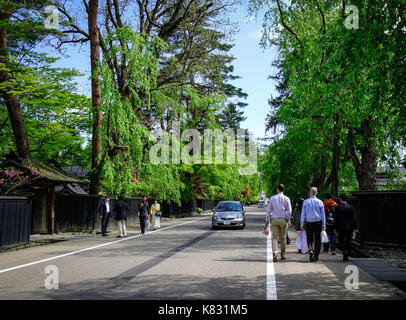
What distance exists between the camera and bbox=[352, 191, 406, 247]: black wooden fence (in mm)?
14398

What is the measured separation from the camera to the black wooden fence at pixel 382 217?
1440cm

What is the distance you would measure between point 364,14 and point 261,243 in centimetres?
1044

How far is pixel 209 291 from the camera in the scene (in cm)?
716

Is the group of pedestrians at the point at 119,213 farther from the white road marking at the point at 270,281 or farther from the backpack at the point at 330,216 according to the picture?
the backpack at the point at 330,216

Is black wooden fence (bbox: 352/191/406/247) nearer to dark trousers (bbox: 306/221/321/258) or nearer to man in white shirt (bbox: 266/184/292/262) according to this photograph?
dark trousers (bbox: 306/221/321/258)

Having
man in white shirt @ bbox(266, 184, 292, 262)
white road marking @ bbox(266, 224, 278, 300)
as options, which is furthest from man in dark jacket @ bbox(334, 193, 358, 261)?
white road marking @ bbox(266, 224, 278, 300)

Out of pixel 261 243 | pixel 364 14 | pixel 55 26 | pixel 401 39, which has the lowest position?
pixel 261 243

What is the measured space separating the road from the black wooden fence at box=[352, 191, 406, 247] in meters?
3.07

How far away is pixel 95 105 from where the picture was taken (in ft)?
78.8

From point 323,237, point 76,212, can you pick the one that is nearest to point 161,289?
point 323,237

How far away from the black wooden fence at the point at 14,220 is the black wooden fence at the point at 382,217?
39.9 ft

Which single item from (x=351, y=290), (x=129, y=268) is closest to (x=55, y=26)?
(x=129, y=268)
